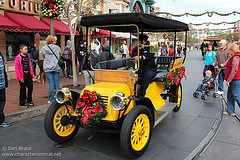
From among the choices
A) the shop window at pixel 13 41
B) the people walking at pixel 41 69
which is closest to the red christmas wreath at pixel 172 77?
the people walking at pixel 41 69

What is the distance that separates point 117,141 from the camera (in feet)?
14.3

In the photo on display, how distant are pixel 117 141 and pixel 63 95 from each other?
4.31 feet

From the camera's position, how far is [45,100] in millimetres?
7000

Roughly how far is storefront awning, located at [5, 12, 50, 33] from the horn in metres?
7.67

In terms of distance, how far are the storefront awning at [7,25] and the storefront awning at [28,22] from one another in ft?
1.38

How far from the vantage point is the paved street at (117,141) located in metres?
3.81

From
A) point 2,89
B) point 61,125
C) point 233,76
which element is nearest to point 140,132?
point 61,125

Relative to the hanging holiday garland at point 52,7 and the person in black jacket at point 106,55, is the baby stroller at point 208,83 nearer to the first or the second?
the person in black jacket at point 106,55

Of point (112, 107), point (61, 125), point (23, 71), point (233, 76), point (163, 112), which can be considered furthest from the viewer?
point (23, 71)

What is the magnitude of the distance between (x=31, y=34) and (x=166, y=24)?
402 inches

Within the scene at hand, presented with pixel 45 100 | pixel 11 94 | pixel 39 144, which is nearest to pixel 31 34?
pixel 11 94

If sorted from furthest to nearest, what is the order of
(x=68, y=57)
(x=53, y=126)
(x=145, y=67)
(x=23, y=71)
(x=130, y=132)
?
(x=68, y=57) < (x=23, y=71) < (x=145, y=67) < (x=53, y=126) < (x=130, y=132)

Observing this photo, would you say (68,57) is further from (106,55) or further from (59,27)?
(106,55)

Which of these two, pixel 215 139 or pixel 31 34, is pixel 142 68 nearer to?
pixel 215 139
